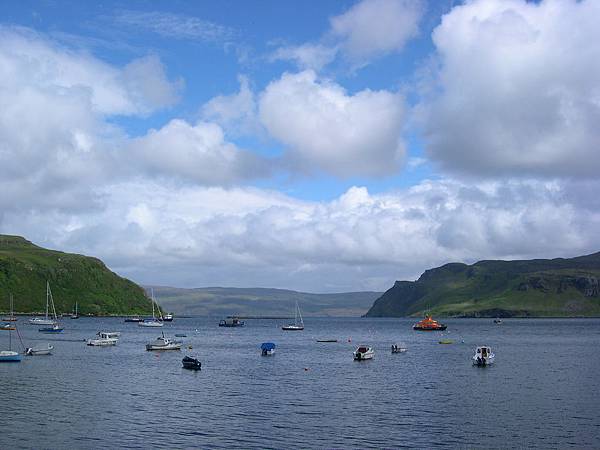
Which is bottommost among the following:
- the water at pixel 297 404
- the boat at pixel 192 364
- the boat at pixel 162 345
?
the water at pixel 297 404

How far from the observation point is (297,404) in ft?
258

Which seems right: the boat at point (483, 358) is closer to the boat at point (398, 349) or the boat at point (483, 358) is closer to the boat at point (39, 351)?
the boat at point (398, 349)

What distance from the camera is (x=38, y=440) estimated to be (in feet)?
188

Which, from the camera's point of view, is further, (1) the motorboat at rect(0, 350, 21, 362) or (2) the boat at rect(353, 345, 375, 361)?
(2) the boat at rect(353, 345, 375, 361)

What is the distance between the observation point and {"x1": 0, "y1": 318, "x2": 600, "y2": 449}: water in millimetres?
59125

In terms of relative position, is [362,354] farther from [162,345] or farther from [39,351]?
[39,351]

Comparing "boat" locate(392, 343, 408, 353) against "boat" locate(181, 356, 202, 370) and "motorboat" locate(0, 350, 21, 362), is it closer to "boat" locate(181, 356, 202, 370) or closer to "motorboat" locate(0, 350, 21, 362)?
"boat" locate(181, 356, 202, 370)

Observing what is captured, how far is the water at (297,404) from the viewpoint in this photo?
5912 centimetres

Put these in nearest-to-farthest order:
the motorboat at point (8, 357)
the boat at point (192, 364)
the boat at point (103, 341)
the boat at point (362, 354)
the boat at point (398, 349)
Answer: the boat at point (192, 364)
the motorboat at point (8, 357)
the boat at point (362, 354)
the boat at point (398, 349)
the boat at point (103, 341)

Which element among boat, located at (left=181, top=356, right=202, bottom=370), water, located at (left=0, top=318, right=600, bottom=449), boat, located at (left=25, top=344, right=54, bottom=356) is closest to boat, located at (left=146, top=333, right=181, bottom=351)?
boat, located at (left=25, top=344, right=54, bottom=356)

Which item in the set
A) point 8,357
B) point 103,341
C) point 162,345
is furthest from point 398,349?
point 8,357

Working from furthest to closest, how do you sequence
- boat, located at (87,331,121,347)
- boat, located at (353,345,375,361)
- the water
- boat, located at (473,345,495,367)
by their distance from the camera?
boat, located at (87,331,121,347), boat, located at (353,345,375,361), boat, located at (473,345,495,367), the water

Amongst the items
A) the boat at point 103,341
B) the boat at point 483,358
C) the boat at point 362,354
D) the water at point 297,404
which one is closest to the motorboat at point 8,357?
the water at point 297,404

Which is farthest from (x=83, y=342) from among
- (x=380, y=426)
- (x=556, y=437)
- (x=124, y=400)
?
(x=556, y=437)
